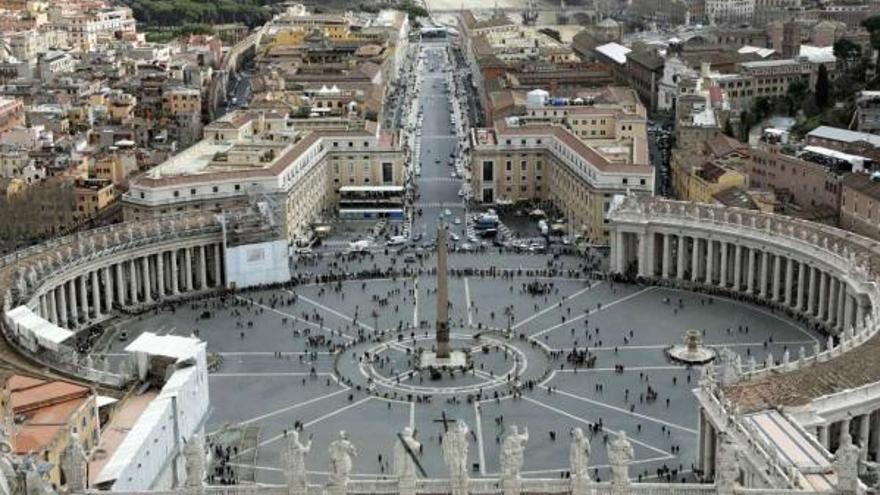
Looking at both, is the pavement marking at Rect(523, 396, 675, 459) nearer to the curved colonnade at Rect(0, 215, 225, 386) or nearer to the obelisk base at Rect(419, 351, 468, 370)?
the obelisk base at Rect(419, 351, 468, 370)

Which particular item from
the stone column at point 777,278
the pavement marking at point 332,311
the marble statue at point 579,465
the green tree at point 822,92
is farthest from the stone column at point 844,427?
the green tree at point 822,92

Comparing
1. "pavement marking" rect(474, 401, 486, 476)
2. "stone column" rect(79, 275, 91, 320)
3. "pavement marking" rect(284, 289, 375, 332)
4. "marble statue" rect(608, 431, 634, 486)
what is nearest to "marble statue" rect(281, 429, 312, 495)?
"marble statue" rect(608, 431, 634, 486)

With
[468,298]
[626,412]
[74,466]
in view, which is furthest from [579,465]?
[468,298]

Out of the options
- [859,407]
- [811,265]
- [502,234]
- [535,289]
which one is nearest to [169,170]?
[502,234]

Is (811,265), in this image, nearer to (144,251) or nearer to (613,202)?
(613,202)

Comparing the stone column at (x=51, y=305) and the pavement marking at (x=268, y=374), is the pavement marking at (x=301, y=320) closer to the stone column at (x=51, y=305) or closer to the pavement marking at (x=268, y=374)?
the pavement marking at (x=268, y=374)

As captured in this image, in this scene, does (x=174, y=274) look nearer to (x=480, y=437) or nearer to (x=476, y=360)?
(x=476, y=360)
